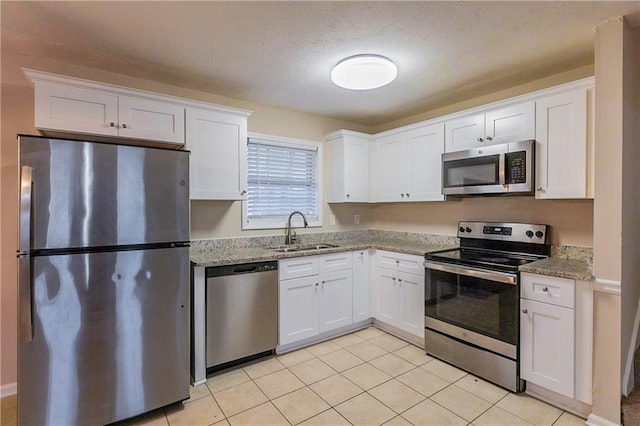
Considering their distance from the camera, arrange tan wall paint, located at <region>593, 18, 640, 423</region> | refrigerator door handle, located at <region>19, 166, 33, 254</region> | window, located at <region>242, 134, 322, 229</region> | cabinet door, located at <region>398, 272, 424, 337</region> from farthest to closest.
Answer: window, located at <region>242, 134, 322, 229</region> < cabinet door, located at <region>398, 272, 424, 337</region> < tan wall paint, located at <region>593, 18, 640, 423</region> < refrigerator door handle, located at <region>19, 166, 33, 254</region>

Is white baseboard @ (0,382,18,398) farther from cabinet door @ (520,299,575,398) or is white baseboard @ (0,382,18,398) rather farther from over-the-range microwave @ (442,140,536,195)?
over-the-range microwave @ (442,140,536,195)

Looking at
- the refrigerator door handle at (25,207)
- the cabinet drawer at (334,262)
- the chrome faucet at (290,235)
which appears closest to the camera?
the refrigerator door handle at (25,207)

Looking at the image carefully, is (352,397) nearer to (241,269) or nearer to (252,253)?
(241,269)

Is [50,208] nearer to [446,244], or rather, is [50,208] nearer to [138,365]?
[138,365]

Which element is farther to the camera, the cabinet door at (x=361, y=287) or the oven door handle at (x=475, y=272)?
the cabinet door at (x=361, y=287)

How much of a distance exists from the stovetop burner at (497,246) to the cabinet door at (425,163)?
0.48 metres

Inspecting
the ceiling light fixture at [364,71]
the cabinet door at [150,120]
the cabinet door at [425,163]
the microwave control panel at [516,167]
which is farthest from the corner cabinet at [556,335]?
the cabinet door at [150,120]

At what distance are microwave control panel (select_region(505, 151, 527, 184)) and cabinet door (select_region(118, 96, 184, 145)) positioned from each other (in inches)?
105

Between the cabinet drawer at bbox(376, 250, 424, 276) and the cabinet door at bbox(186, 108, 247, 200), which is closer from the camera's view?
the cabinet door at bbox(186, 108, 247, 200)

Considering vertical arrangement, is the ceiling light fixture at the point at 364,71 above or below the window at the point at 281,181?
above

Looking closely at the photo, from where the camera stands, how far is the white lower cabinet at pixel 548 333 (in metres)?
2.05

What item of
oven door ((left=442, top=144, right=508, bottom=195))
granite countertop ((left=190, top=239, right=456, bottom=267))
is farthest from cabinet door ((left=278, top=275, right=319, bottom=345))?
oven door ((left=442, top=144, right=508, bottom=195))

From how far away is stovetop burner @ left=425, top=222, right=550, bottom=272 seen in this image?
256 cm

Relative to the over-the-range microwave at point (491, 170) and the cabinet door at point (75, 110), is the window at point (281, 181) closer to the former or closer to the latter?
the cabinet door at point (75, 110)
